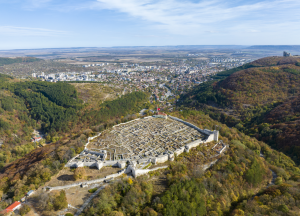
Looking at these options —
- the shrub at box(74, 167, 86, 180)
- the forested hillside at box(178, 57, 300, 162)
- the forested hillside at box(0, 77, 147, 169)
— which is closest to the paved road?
the shrub at box(74, 167, 86, 180)

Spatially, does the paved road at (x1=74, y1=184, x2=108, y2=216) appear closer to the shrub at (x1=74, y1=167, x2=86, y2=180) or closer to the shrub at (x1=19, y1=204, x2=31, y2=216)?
the shrub at (x1=74, y1=167, x2=86, y2=180)

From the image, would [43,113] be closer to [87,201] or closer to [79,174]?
[79,174]

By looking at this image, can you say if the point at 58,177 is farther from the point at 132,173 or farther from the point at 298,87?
the point at 298,87

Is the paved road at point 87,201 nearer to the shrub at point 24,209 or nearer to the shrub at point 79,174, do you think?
the shrub at point 79,174

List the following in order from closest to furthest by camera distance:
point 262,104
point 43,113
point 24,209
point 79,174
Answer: point 24,209, point 79,174, point 262,104, point 43,113

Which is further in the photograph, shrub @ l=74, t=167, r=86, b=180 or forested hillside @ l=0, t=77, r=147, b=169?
forested hillside @ l=0, t=77, r=147, b=169

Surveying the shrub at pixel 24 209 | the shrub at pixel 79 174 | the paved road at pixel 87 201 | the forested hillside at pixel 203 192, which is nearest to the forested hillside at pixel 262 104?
the forested hillside at pixel 203 192

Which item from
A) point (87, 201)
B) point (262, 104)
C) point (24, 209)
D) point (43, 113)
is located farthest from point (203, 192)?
point (43, 113)

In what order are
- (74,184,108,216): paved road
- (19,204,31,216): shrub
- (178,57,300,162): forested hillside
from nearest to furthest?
(19,204,31,216): shrub
(74,184,108,216): paved road
(178,57,300,162): forested hillside
